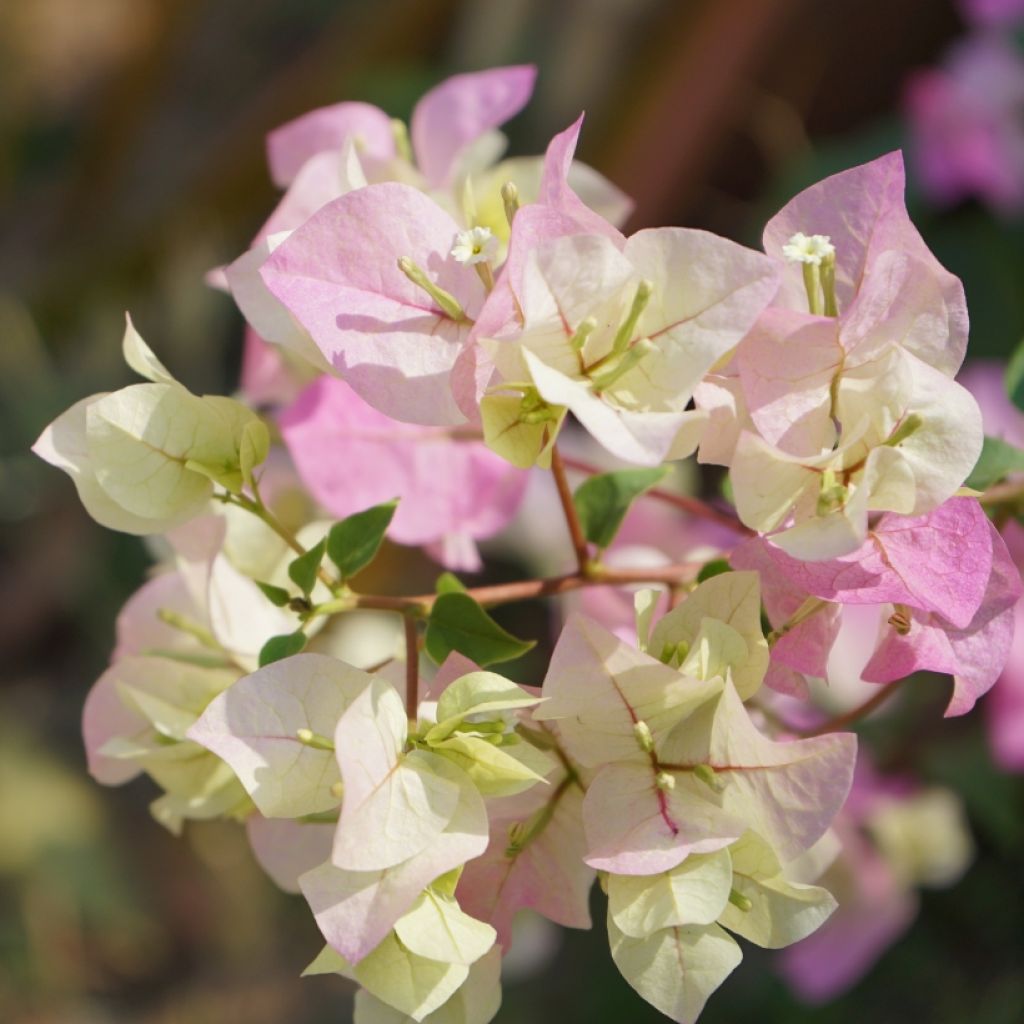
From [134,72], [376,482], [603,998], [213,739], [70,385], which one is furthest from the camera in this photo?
[134,72]

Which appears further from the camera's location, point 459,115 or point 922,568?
point 459,115

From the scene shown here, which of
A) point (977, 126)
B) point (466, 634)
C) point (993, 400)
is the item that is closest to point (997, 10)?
point (977, 126)

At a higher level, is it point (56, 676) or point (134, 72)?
point (134, 72)

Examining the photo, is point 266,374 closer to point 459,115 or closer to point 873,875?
point 459,115

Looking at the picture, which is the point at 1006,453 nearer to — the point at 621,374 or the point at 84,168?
the point at 621,374

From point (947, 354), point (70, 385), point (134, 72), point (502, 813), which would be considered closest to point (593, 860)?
point (502, 813)

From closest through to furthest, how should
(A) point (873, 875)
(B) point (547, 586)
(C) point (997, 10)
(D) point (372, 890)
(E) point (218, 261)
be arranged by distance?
(D) point (372, 890), (B) point (547, 586), (A) point (873, 875), (C) point (997, 10), (E) point (218, 261)

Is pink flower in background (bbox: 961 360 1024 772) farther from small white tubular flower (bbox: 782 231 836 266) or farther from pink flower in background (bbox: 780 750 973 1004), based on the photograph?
small white tubular flower (bbox: 782 231 836 266)
